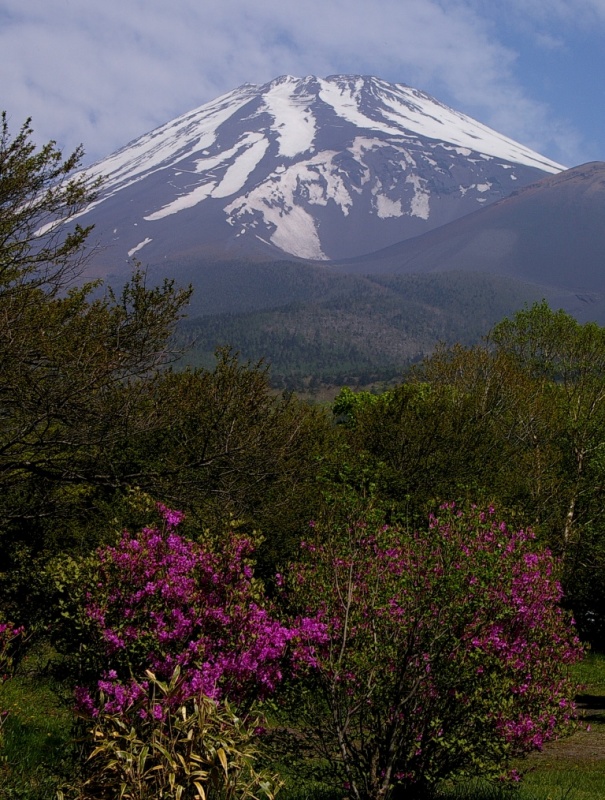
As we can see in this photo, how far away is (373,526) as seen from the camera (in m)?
10.6

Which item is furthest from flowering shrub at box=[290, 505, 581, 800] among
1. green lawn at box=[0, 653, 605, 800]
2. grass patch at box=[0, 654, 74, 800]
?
grass patch at box=[0, 654, 74, 800]

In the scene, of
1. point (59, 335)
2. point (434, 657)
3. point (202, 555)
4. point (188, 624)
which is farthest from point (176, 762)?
point (59, 335)

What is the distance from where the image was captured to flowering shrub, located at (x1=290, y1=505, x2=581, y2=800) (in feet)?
30.1

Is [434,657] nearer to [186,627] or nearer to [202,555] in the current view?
[186,627]

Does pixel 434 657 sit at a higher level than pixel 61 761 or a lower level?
higher

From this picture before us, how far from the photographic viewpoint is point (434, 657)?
9.19 meters

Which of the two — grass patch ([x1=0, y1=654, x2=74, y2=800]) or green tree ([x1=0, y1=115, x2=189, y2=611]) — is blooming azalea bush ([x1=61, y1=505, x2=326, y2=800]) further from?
green tree ([x1=0, y1=115, x2=189, y2=611])

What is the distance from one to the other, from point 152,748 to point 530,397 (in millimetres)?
34991

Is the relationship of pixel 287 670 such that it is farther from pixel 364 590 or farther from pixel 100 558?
pixel 100 558

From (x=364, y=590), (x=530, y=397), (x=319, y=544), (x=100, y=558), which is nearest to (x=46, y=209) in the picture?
(x=100, y=558)

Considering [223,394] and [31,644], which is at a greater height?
[223,394]

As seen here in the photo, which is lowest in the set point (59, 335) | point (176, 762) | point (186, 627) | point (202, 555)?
point (186, 627)

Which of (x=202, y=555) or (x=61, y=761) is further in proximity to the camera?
(x=202, y=555)

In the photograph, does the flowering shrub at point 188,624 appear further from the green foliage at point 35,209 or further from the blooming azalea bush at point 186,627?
the green foliage at point 35,209
